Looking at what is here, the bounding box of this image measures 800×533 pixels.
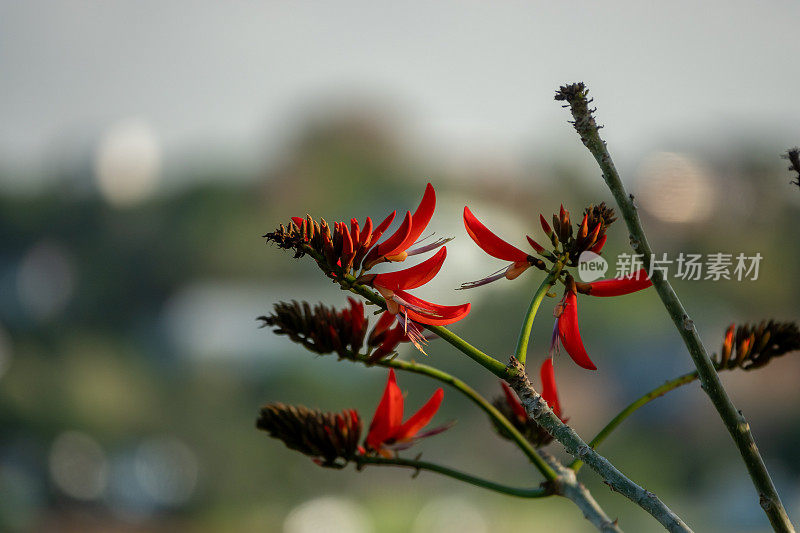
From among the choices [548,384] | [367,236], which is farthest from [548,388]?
[367,236]

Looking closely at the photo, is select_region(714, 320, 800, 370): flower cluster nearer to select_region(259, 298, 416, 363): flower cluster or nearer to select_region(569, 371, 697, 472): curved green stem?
select_region(569, 371, 697, 472): curved green stem

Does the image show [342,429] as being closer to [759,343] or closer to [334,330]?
[334,330]

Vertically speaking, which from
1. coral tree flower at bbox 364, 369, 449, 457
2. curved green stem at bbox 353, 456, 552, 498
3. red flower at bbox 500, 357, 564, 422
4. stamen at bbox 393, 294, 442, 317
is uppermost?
stamen at bbox 393, 294, 442, 317

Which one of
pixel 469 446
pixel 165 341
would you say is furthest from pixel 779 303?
pixel 165 341

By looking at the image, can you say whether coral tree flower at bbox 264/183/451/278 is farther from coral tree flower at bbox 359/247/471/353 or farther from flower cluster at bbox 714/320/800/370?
flower cluster at bbox 714/320/800/370

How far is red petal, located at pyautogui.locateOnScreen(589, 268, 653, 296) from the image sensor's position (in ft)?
0.76

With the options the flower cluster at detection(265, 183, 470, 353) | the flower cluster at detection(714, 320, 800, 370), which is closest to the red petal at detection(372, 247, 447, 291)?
the flower cluster at detection(265, 183, 470, 353)

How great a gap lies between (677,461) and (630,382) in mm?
511

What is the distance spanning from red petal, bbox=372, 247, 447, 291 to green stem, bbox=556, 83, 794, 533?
58mm

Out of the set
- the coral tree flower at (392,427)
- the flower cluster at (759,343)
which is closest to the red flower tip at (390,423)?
the coral tree flower at (392,427)

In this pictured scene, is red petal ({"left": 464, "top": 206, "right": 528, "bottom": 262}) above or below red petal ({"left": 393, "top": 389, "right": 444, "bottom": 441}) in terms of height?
above

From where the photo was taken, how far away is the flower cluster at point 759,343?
27cm

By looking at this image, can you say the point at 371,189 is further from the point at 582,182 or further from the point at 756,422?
the point at 756,422

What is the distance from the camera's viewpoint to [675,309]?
21 cm
